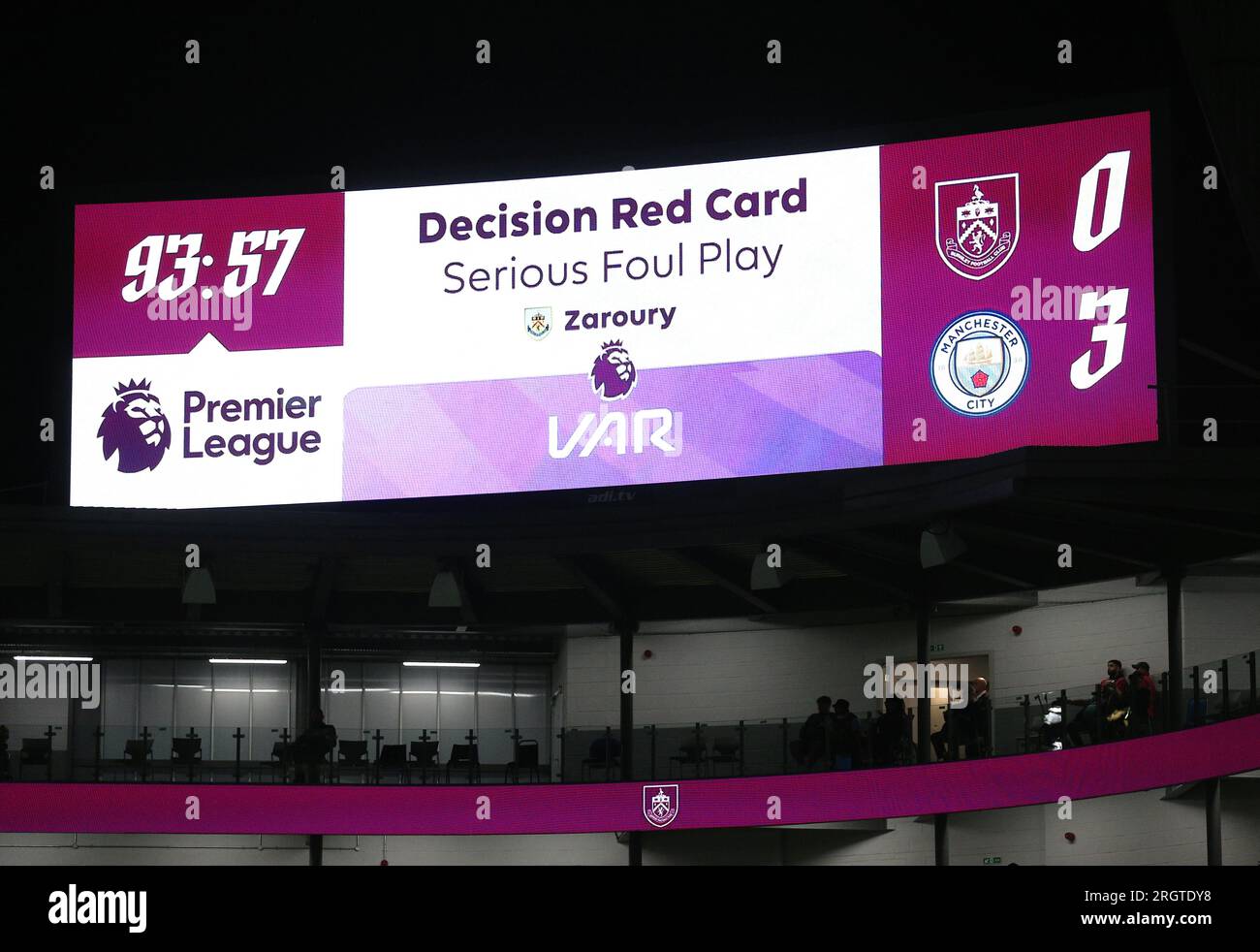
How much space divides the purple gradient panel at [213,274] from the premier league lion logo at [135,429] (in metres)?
0.68

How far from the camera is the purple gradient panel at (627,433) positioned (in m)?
23.3

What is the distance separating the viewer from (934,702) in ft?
93.4

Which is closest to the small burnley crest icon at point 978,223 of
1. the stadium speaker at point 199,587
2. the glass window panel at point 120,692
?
the stadium speaker at point 199,587

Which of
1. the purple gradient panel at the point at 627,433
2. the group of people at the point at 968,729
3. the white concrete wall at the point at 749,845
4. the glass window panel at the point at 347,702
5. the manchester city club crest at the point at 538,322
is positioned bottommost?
the white concrete wall at the point at 749,845

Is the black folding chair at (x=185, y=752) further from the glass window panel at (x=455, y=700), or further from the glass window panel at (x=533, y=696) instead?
the glass window panel at (x=533, y=696)

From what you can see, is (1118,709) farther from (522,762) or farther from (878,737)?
(522,762)

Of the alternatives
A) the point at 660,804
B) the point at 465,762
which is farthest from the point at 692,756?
the point at 465,762

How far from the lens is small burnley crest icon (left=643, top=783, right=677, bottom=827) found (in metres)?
24.2
